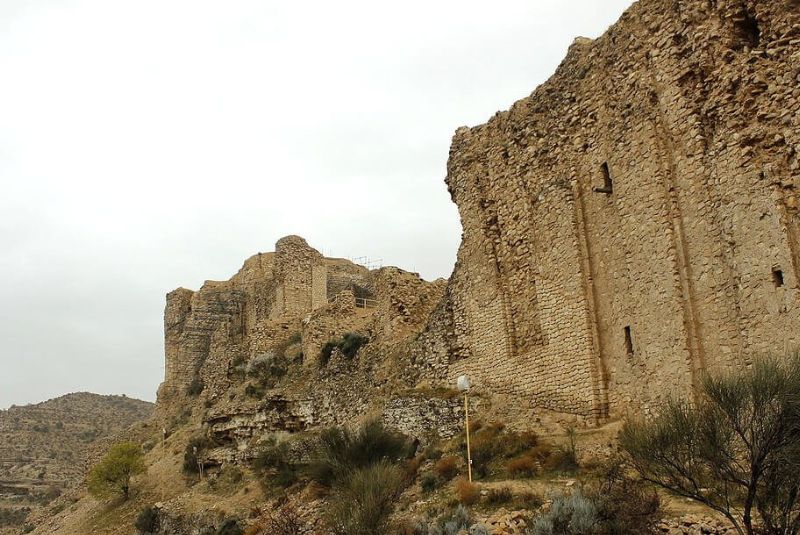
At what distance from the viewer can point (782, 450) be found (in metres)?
8.53

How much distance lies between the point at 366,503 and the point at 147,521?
12.3 meters

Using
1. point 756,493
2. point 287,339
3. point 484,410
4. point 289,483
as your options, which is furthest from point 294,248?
point 756,493

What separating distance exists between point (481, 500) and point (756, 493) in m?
4.54

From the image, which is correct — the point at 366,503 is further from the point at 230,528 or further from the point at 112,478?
the point at 112,478

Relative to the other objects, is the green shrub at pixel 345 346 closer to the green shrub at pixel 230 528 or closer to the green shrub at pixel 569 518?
the green shrub at pixel 230 528

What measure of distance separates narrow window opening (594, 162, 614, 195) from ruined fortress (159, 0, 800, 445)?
0.04 m

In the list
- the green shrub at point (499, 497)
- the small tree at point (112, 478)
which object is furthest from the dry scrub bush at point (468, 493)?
the small tree at point (112, 478)

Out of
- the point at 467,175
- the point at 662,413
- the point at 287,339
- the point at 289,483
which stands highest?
the point at 467,175

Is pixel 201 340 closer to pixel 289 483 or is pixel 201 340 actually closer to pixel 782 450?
→ pixel 289 483

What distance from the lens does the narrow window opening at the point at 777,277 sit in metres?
11.2

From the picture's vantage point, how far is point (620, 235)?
14727mm

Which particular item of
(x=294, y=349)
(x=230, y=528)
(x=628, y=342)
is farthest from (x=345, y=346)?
(x=628, y=342)

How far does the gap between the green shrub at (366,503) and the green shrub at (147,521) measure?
10.7 metres

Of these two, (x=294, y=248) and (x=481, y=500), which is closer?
(x=481, y=500)
